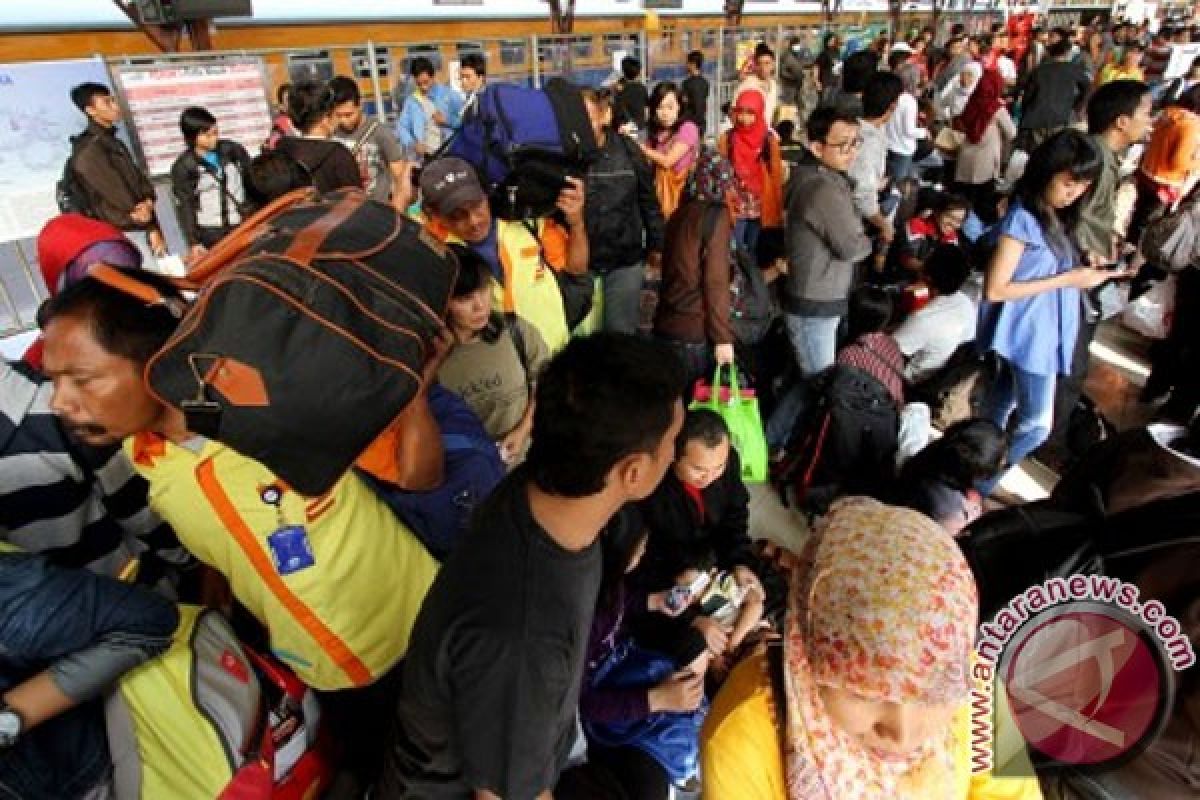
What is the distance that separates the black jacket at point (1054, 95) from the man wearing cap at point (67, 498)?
282 inches

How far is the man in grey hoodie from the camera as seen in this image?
288 cm

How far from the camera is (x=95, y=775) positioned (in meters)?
1.22

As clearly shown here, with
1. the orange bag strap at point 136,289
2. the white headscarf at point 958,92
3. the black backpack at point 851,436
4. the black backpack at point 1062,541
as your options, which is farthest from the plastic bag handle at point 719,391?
the white headscarf at point 958,92

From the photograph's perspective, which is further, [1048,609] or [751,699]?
[1048,609]

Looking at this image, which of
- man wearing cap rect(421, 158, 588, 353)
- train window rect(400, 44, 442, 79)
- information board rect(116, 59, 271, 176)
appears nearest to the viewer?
man wearing cap rect(421, 158, 588, 353)

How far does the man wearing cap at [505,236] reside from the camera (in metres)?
2.39

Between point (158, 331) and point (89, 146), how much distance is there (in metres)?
4.00

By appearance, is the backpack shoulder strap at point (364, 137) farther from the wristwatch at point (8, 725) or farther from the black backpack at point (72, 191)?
the wristwatch at point (8, 725)

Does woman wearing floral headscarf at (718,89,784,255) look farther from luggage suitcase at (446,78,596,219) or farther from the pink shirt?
luggage suitcase at (446,78,596,219)

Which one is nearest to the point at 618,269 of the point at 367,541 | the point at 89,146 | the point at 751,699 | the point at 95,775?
the point at 367,541

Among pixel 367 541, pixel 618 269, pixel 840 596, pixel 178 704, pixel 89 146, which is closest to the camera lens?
pixel 840 596

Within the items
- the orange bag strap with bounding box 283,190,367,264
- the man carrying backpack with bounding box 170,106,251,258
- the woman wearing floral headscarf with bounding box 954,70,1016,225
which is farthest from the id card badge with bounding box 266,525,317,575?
the woman wearing floral headscarf with bounding box 954,70,1016,225

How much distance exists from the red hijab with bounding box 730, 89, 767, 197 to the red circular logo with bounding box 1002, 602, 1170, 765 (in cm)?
367

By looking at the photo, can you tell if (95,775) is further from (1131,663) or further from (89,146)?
(89,146)
